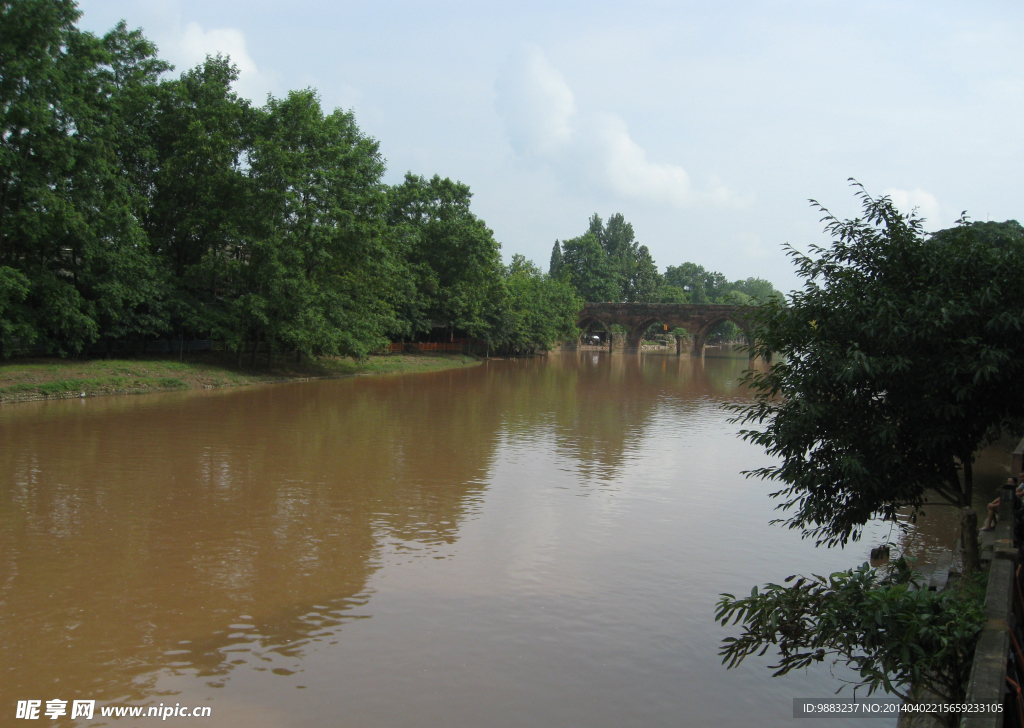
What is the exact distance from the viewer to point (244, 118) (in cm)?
2880

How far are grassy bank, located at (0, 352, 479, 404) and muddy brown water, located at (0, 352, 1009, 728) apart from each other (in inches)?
186

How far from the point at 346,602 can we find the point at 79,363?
2095cm

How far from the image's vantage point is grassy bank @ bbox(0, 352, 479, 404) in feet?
68.1

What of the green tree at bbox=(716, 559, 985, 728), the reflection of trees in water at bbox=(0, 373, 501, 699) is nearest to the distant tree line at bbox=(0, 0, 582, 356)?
the reflection of trees in water at bbox=(0, 373, 501, 699)

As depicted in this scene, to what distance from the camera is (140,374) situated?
24.3m

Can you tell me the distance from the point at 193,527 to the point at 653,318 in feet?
224

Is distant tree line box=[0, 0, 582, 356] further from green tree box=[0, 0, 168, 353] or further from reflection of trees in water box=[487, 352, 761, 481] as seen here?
reflection of trees in water box=[487, 352, 761, 481]

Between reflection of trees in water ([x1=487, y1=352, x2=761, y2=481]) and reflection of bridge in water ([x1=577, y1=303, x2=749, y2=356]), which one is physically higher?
reflection of bridge in water ([x1=577, y1=303, x2=749, y2=356])

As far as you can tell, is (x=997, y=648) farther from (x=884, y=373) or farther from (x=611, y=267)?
(x=611, y=267)

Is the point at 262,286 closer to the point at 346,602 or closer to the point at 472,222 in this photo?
the point at 472,222

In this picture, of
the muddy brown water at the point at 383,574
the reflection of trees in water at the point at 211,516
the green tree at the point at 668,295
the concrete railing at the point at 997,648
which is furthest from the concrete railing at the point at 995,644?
the green tree at the point at 668,295

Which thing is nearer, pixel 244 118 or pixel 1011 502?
pixel 1011 502

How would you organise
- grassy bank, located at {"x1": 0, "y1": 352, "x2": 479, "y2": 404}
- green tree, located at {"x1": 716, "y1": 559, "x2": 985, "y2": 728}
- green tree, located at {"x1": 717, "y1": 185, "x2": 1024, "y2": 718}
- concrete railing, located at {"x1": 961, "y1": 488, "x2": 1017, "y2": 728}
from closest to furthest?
concrete railing, located at {"x1": 961, "y1": 488, "x2": 1017, "y2": 728} → green tree, located at {"x1": 716, "y1": 559, "x2": 985, "y2": 728} → green tree, located at {"x1": 717, "y1": 185, "x2": 1024, "y2": 718} → grassy bank, located at {"x1": 0, "y1": 352, "x2": 479, "y2": 404}

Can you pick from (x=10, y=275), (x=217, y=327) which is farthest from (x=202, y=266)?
(x=10, y=275)
